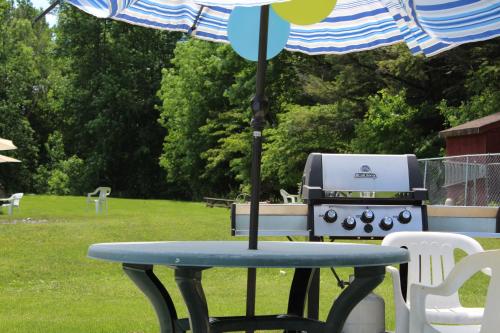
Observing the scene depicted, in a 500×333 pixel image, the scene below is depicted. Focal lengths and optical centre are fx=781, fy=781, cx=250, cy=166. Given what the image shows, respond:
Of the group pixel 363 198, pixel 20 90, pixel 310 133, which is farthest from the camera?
pixel 20 90

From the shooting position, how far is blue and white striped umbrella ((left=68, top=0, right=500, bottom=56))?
367 centimetres

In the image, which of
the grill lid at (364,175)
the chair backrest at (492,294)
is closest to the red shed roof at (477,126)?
the grill lid at (364,175)

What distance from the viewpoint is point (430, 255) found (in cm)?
413

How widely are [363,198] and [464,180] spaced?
41.8 ft

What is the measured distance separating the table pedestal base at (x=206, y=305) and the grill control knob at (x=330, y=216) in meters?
1.55

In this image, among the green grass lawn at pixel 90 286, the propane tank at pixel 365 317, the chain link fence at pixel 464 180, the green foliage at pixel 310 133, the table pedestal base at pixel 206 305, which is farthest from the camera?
the green foliage at pixel 310 133

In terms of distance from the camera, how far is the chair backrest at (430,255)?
159 inches

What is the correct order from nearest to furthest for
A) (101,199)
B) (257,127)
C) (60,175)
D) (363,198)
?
(257,127) < (363,198) < (101,199) < (60,175)

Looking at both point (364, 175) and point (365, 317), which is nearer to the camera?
point (365, 317)

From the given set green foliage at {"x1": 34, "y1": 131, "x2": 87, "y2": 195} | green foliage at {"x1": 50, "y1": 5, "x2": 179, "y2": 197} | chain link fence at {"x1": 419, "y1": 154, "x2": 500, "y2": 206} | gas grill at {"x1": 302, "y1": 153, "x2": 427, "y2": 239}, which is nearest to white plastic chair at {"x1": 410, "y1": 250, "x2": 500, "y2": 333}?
gas grill at {"x1": 302, "y1": 153, "x2": 427, "y2": 239}

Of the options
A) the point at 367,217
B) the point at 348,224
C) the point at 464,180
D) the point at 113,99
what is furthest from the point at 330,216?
the point at 113,99

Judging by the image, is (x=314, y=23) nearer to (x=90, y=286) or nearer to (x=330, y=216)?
(x=330, y=216)

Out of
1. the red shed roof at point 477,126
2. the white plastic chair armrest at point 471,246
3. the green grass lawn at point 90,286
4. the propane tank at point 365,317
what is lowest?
the green grass lawn at point 90,286

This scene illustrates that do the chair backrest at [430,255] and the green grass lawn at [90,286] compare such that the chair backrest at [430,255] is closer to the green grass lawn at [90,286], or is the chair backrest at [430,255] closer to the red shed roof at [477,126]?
the green grass lawn at [90,286]
